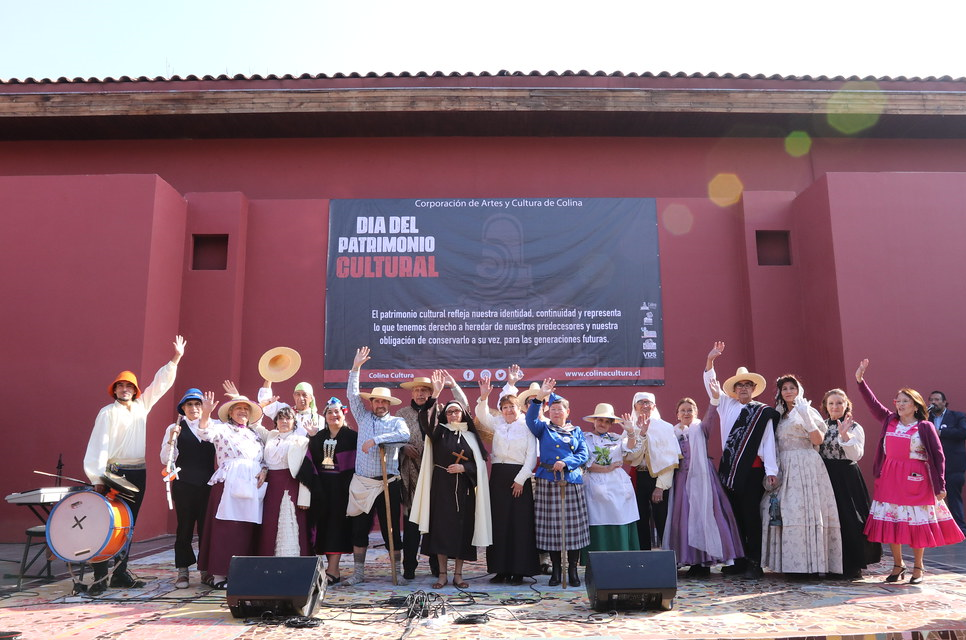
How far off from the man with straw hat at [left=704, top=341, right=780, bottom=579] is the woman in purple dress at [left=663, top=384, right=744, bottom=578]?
96 millimetres

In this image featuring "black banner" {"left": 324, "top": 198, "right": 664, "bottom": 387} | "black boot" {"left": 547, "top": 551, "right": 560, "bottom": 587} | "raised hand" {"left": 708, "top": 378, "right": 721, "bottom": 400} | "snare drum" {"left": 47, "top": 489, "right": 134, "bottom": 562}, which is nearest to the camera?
"snare drum" {"left": 47, "top": 489, "right": 134, "bottom": 562}

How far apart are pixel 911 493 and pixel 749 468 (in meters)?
1.06

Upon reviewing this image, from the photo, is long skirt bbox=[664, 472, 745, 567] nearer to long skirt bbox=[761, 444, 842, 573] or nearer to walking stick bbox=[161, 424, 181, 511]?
long skirt bbox=[761, 444, 842, 573]

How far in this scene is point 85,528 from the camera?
492 centimetres

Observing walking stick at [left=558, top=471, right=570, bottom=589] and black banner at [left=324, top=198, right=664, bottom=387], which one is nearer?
walking stick at [left=558, top=471, right=570, bottom=589]

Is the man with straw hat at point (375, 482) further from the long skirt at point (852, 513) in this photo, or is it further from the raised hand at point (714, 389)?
the long skirt at point (852, 513)

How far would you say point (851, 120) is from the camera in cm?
910

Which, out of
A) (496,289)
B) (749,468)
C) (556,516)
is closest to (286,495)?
(556,516)

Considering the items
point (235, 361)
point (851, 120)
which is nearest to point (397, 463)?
point (235, 361)

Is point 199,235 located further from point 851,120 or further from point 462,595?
point 851,120

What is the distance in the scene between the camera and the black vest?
540 cm

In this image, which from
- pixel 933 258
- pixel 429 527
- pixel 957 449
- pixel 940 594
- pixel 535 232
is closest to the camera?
pixel 940 594

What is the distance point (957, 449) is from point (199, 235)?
26.9 feet

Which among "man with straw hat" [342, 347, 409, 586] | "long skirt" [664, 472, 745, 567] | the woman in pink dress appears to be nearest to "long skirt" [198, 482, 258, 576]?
"man with straw hat" [342, 347, 409, 586]
